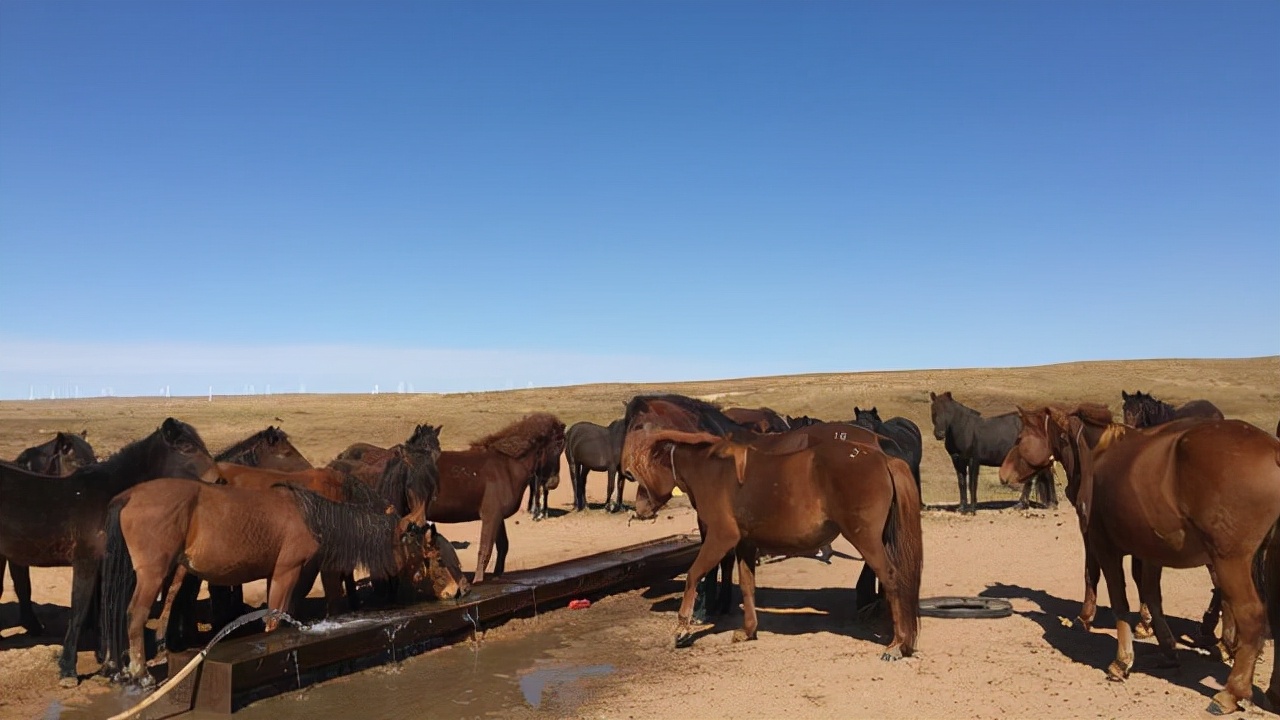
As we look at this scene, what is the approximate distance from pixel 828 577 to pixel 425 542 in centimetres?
596

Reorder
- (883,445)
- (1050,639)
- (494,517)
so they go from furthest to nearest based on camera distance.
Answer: (494,517)
(883,445)
(1050,639)

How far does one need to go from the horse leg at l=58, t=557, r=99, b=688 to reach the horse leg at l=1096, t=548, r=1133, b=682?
27.7ft

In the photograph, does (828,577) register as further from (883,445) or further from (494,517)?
(494,517)

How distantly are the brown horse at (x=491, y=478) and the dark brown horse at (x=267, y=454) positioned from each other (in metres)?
1.70

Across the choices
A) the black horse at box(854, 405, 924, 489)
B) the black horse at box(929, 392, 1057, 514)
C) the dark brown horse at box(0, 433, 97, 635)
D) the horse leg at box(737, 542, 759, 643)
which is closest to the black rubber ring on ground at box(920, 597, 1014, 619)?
the horse leg at box(737, 542, 759, 643)

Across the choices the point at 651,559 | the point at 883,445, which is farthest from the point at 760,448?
the point at 651,559

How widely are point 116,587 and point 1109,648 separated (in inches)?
337

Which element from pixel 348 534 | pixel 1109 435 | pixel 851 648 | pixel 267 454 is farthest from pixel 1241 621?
pixel 267 454

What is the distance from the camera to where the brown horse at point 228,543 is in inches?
288

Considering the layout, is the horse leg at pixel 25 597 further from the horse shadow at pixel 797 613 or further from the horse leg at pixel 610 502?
the horse leg at pixel 610 502

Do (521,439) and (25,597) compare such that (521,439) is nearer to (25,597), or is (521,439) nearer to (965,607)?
(25,597)

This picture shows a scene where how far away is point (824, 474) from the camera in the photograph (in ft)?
27.1

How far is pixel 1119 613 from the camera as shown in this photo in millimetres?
7168

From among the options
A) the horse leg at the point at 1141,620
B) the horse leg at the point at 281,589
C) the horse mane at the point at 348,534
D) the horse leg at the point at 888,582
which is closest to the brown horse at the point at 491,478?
the horse mane at the point at 348,534
